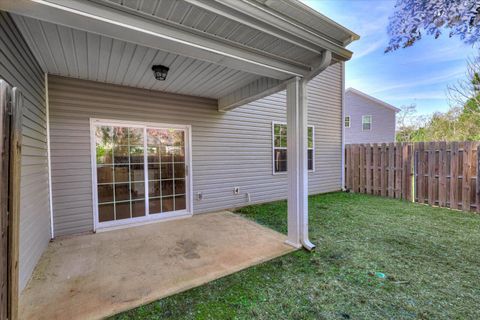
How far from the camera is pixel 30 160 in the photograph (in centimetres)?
244

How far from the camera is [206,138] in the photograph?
4777 millimetres

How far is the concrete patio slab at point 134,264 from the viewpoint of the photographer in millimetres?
1954

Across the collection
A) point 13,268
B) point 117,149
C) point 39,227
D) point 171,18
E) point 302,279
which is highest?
point 171,18

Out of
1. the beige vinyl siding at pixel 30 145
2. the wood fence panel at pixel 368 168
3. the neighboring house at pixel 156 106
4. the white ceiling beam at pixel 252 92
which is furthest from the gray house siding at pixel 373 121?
the beige vinyl siding at pixel 30 145

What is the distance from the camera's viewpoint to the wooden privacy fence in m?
4.75

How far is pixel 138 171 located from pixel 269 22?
3.40m

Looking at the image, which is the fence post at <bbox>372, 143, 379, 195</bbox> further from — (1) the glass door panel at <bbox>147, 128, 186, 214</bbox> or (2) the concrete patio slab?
(1) the glass door panel at <bbox>147, 128, 186, 214</bbox>

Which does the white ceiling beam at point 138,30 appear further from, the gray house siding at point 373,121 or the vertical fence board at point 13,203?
the gray house siding at point 373,121

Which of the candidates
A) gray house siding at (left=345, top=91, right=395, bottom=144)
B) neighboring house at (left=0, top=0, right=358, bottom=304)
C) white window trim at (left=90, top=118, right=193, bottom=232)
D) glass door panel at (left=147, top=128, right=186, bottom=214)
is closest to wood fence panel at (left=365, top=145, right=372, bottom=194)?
neighboring house at (left=0, top=0, right=358, bottom=304)

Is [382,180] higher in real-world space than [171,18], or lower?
lower

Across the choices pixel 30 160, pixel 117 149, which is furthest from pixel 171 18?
pixel 117 149

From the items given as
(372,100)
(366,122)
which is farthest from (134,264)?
(372,100)

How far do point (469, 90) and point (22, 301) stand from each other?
12088mm

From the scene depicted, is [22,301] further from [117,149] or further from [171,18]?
[171,18]
